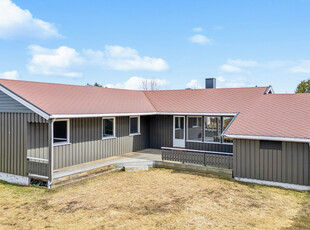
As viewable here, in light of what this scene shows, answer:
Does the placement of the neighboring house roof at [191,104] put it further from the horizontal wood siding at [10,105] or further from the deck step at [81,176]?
the deck step at [81,176]

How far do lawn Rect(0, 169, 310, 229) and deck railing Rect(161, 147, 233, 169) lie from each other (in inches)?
33.6

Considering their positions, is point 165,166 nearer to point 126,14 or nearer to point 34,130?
point 34,130

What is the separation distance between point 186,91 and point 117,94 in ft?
16.2

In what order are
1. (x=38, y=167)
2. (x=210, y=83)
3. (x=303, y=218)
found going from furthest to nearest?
(x=210, y=83)
(x=38, y=167)
(x=303, y=218)

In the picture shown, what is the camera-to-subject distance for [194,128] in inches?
583

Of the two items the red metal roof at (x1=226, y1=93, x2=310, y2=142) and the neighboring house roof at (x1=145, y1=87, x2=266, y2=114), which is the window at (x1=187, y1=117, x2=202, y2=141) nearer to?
the neighboring house roof at (x1=145, y1=87, x2=266, y2=114)

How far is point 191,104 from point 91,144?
21.6 ft

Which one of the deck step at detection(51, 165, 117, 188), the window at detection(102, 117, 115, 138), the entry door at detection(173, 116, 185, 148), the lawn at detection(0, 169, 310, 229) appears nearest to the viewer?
the lawn at detection(0, 169, 310, 229)

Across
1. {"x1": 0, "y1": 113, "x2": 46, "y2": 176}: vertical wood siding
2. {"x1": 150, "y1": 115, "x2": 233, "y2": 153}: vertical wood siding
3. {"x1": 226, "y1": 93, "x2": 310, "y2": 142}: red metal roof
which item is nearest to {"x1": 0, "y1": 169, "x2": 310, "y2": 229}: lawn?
{"x1": 0, "y1": 113, "x2": 46, "y2": 176}: vertical wood siding

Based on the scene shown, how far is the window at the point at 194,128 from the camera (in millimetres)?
14478

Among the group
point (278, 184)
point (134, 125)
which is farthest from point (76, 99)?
point (278, 184)

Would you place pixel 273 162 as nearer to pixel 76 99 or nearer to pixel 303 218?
pixel 303 218

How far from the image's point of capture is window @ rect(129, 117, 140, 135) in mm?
15185

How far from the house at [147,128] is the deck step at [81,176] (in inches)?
12.1
